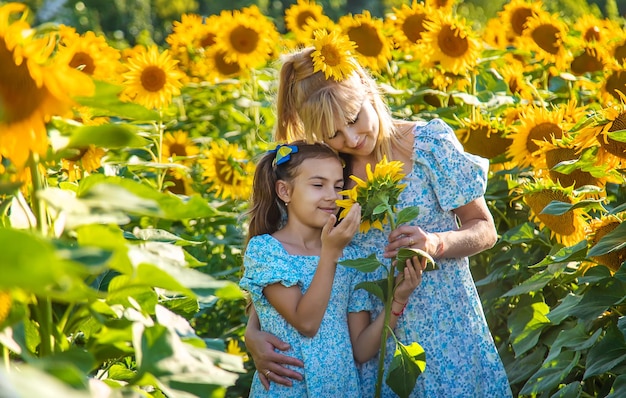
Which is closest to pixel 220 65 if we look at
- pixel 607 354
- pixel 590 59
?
pixel 590 59

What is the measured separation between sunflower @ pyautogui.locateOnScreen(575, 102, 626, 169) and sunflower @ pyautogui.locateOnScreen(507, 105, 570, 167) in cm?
41

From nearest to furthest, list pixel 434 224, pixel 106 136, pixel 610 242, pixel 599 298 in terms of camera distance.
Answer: pixel 106 136 → pixel 610 242 → pixel 599 298 → pixel 434 224

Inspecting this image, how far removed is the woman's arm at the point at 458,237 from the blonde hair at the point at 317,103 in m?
0.28

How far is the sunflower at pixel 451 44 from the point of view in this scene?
3387mm

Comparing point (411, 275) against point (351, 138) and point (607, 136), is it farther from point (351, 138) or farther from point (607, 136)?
point (607, 136)

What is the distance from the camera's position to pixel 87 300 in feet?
4.47

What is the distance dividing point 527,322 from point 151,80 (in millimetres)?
1747

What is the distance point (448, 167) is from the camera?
101 inches

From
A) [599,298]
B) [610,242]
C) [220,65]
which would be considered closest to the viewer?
[610,242]

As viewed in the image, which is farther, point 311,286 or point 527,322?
point 527,322

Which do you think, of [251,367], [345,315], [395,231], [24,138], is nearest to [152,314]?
[24,138]

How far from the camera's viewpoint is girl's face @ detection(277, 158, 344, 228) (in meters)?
2.50

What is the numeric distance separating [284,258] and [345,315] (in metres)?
0.23

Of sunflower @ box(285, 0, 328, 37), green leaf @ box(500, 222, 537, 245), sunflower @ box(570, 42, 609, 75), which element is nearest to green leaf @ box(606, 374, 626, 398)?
green leaf @ box(500, 222, 537, 245)
